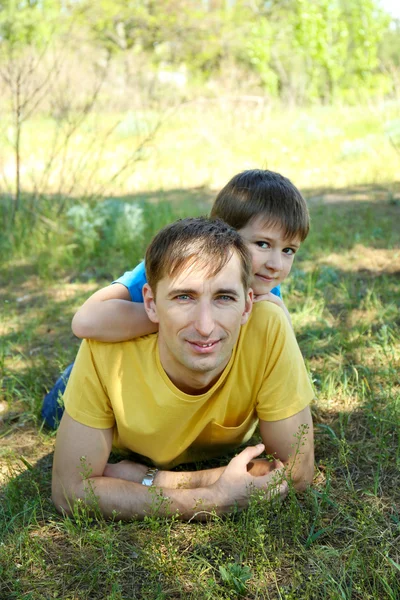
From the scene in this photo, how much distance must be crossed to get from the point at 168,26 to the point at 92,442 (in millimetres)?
34919

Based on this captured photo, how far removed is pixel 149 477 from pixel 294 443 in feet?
1.90

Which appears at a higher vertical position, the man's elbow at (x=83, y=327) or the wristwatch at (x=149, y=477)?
the man's elbow at (x=83, y=327)

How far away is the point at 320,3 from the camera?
21.0 meters

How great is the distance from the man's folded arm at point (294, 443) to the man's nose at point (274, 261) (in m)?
0.58

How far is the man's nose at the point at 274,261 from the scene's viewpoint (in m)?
2.60

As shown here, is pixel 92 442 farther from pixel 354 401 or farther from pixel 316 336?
pixel 316 336

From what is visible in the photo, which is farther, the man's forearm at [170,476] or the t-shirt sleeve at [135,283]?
the t-shirt sleeve at [135,283]

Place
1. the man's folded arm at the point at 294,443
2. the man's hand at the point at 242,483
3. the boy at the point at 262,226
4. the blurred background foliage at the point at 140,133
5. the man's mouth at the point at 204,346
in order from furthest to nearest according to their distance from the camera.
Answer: the blurred background foliage at the point at 140,133 < the boy at the point at 262,226 < the man's folded arm at the point at 294,443 < the man's hand at the point at 242,483 < the man's mouth at the point at 204,346

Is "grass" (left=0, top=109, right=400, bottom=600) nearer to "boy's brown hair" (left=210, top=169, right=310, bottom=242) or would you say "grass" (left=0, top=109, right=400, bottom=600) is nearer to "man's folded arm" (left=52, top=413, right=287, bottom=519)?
"man's folded arm" (left=52, top=413, right=287, bottom=519)

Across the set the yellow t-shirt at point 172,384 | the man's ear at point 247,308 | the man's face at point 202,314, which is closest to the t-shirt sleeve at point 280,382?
the yellow t-shirt at point 172,384

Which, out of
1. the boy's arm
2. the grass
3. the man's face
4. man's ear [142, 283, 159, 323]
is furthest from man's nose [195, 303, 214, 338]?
the grass

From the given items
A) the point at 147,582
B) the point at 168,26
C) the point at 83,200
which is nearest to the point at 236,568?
the point at 147,582

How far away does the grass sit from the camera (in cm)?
201

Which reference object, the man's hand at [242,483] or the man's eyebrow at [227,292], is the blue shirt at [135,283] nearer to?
the man's eyebrow at [227,292]
